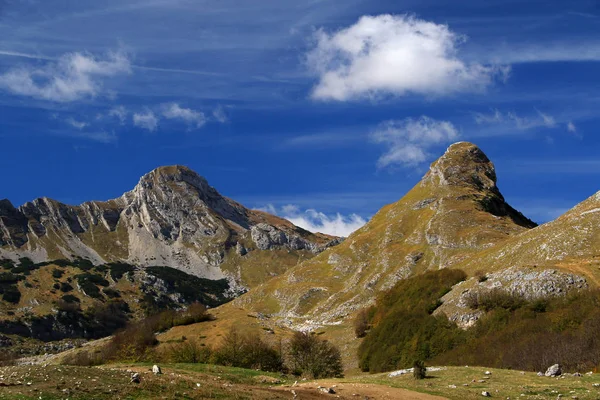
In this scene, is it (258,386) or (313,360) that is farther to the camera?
(313,360)

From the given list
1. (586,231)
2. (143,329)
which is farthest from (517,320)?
(143,329)

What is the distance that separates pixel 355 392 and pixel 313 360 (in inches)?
1201

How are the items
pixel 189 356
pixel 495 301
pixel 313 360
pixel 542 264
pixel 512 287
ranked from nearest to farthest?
pixel 313 360 < pixel 189 356 < pixel 495 301 < pixel 512 287 < pixel 542 264

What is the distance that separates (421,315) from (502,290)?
1686 cm

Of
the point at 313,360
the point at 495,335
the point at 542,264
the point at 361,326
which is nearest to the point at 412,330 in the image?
the point at 495,335

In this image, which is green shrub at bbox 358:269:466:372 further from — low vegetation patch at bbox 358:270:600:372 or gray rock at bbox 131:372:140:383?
gray rock at bbox 131:372:140:383

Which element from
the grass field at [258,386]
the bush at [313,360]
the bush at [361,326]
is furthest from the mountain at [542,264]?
the grass field at [258,386]

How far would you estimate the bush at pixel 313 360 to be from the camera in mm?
61947

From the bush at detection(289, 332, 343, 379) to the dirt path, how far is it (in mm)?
22750

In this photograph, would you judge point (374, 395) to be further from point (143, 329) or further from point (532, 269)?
point (143, 329)

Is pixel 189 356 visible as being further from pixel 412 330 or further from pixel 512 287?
pixel 512 287

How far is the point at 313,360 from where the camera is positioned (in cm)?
6375

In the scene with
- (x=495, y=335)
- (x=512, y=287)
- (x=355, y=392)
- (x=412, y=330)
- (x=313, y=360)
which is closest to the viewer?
(x=355, y=392)

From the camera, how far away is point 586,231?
A: 117000mm
